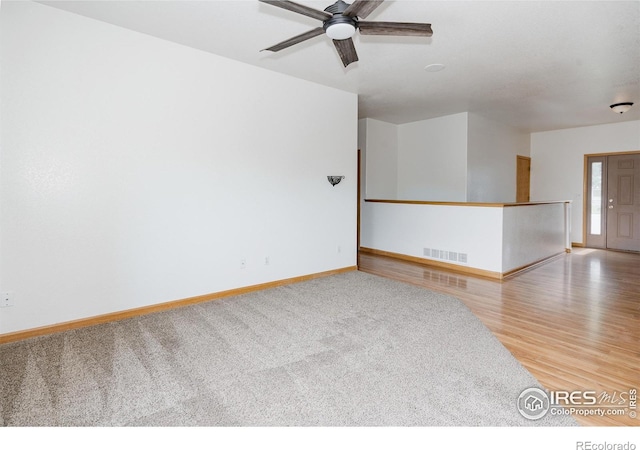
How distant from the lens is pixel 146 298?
11.0 ft

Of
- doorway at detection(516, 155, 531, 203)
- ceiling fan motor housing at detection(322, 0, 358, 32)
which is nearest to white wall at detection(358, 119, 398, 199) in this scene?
doorway at detection(516, 155, 531, 203)

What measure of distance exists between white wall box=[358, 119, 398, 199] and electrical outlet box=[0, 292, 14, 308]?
17.8 feet

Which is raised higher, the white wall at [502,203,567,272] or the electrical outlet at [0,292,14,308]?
the white wall at [502,203,567,272]

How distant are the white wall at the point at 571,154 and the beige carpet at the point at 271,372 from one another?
20.0 feet

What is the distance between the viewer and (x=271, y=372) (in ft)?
7.32

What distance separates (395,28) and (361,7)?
391 mm

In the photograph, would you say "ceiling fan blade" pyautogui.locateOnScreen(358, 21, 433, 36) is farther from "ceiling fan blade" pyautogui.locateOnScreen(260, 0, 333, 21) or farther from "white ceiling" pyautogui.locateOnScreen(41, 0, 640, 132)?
"white ceiling" pyautogui.locateOnScreen(41, 0, 640, 132)

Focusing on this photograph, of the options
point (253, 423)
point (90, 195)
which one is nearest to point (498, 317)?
point (253, 423)

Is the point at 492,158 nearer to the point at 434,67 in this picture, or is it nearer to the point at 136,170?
the point at 434,67

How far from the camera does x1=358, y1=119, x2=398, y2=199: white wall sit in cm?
673

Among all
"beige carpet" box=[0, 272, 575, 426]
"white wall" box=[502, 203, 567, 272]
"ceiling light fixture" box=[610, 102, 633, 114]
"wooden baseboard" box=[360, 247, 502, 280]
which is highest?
"ceiling light fixture" box=[610, 102, 633, 114]

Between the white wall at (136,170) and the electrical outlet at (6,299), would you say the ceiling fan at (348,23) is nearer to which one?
the white wall at (136,170)

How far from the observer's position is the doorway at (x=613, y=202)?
6.73 m
